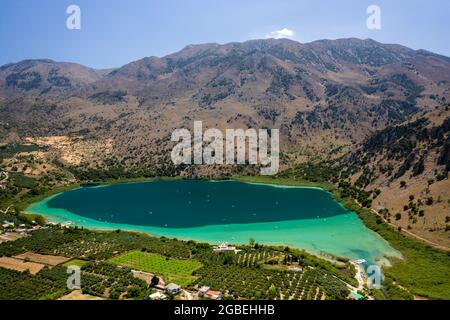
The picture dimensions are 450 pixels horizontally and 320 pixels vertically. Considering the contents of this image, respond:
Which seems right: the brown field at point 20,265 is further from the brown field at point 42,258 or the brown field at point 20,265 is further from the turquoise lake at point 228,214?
the turquoise lake at point 228,214

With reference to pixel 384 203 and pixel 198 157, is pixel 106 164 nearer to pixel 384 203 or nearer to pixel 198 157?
pixel 198 157

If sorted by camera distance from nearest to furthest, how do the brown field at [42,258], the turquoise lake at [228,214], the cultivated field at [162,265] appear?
the cultivated field at [162,265] → the brown field at [42,258] → the turquoise lake at [228,214]

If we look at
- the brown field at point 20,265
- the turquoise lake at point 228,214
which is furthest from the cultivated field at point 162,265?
A: the turquoise lake at point 228,214

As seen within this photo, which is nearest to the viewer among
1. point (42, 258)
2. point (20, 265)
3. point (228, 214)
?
point (20, 265)

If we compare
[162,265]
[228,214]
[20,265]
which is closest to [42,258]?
[20,265]

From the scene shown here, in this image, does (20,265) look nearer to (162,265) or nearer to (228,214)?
(162,265)
